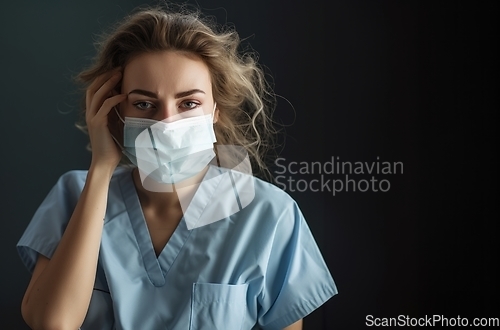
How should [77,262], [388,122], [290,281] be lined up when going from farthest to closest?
[388,122] < [290,281] < [77,262]

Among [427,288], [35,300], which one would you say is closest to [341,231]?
[427,288]

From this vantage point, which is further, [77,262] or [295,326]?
[295,326]

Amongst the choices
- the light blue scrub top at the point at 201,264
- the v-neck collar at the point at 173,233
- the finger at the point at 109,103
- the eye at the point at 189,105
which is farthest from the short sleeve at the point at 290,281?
the finger at the point at 109,103

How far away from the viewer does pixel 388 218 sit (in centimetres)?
127

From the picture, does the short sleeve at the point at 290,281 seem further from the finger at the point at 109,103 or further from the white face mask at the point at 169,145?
the finger at the point at 109,103

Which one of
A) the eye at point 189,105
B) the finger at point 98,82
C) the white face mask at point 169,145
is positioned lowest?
the white face mask at point 169,145

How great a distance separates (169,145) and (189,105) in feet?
0.27

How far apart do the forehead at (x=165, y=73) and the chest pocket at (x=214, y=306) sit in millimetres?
358

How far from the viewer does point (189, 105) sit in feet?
3.46
